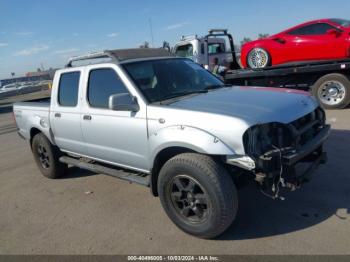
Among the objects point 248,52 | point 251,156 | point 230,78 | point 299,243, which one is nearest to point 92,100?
point 251,156

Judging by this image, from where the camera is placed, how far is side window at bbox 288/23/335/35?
29.9 ft

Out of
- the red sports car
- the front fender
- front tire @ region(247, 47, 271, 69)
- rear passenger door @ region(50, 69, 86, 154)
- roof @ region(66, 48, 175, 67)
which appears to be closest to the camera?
the front fender

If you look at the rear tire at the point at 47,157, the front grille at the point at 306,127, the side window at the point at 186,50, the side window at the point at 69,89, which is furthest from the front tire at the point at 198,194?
the side window at the point at 186,50

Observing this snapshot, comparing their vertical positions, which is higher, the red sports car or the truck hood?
the red sports car

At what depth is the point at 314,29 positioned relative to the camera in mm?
9250

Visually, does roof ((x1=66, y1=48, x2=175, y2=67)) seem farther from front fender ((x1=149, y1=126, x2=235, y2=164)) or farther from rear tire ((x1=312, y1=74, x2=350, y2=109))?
rear tire ((x1=312, y1=74, x2=350, y2=109))

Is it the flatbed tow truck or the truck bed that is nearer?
the truck bed

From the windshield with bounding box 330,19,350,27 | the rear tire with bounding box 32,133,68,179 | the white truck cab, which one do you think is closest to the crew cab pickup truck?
the rear tire with bounding box 32,133,68,179

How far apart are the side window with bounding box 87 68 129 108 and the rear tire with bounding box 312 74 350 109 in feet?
21.6

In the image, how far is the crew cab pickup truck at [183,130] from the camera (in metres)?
3.17

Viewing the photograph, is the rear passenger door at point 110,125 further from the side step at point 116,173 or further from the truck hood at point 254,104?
the truck hood at point 254,104

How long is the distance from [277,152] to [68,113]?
10.3 ft

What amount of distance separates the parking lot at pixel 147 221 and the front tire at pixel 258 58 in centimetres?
512

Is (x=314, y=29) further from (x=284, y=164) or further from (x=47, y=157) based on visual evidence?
(x=47, y=157)
